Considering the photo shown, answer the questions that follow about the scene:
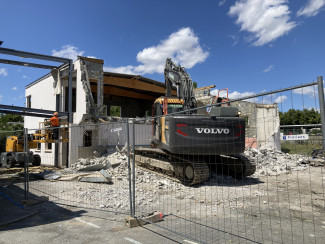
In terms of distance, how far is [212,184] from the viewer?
28.3ft

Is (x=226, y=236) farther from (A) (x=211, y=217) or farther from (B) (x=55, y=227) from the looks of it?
(B) (x=55, y=227)

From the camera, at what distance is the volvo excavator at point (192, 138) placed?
24.2ft

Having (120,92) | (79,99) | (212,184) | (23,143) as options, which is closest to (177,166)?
(212,184)

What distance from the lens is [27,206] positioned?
6238mm

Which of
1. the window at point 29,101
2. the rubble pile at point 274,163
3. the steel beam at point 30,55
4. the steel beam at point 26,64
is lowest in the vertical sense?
the rubble pile at point 274,163

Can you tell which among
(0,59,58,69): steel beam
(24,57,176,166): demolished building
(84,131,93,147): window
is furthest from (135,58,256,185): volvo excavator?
(0,59,58,69): steel beam

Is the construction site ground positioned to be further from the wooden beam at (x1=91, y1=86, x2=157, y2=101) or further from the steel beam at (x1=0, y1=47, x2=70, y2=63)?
the wooden beam at (x1=91, y1=86, x2=157, y2=101)

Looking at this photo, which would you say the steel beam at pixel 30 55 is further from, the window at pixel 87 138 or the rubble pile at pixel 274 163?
the rubble pile at pixel 274 163

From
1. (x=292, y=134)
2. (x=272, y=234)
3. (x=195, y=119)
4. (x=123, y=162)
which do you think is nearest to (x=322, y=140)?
(x=292, y=134)

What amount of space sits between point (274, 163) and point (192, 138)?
21.5 ft

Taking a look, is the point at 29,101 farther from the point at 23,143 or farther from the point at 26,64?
the point at 23,143

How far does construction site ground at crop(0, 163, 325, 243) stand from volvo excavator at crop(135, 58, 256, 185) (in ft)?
3.83

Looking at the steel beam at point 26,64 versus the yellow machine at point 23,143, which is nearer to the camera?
the yellow machine at point 23,143

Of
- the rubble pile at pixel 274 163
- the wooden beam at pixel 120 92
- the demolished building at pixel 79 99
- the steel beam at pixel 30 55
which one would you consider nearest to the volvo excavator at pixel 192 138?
the rubble pile at pixel 274 163
